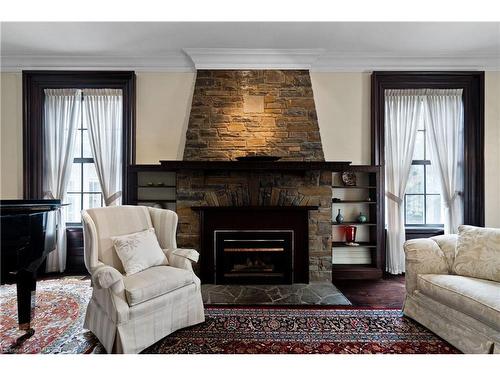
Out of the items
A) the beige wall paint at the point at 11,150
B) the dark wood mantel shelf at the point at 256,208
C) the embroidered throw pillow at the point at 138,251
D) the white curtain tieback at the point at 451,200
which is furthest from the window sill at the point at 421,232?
the beige wall paint at the point at 11,150

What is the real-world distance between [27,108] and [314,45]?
3.96 m

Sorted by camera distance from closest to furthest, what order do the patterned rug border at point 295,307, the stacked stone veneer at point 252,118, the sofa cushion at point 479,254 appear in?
the sofa cushion at point 479,254 < the patterned rug border at point 295,307 < the stacked stone veneer at point 252,118

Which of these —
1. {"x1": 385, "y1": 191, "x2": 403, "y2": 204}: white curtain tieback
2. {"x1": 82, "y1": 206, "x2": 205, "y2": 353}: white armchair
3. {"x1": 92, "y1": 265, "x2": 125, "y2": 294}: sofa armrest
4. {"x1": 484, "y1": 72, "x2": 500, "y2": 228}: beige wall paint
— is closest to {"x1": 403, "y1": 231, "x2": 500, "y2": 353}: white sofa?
{"x1": 385, "y1": 191, "x2": 403, "y2": 204}: white curtain tieback

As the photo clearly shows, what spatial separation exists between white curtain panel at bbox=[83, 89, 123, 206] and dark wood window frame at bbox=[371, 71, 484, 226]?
11.6 ft

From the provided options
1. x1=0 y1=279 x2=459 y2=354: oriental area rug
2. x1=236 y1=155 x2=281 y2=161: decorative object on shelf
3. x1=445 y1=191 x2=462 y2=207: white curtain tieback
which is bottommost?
x1=0 y1=279 x2=459 y2=354: oriental area rug

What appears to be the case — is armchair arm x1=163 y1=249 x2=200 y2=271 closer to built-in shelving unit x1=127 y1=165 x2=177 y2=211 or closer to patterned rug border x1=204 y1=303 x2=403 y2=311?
patterned rug border x1=204 y1=303 x2=403 y2=311

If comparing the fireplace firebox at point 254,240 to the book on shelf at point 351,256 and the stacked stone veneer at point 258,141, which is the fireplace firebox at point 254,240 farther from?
the book on shelf at point 351,256

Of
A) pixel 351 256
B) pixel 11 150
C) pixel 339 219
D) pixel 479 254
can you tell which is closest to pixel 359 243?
pixel 351 256

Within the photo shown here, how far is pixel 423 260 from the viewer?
101 inches

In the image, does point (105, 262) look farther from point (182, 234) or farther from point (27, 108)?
point (27, 108)

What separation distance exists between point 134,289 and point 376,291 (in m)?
2.74

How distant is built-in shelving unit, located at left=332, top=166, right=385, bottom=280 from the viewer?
4074 mm

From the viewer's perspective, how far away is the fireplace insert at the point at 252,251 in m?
3.71

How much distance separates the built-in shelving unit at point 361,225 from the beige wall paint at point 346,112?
307mm
